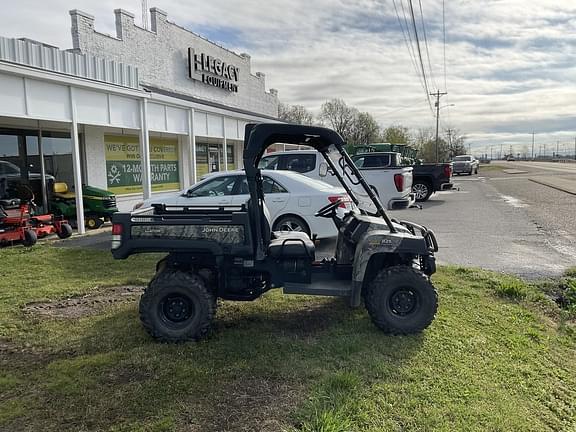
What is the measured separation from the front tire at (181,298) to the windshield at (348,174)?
180cm

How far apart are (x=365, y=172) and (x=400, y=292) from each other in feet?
29.2

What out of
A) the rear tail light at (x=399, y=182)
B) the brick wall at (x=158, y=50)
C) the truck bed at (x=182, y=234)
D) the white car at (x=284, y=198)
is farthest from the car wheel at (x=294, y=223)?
the brick wall at (x=158, y=50)

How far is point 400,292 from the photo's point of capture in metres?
4.21

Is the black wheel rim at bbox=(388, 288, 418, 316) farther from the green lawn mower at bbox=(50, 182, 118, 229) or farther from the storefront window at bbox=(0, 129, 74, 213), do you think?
the storefront window at bbox=(0, 129, 74, 213)

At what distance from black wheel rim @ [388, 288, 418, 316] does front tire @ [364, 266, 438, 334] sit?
0.01 metres

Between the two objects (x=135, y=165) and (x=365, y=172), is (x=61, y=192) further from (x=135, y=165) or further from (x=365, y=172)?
(x=365, y=172)

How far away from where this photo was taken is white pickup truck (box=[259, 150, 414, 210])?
20.9 feet

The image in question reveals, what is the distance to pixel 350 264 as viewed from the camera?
4.57 metres

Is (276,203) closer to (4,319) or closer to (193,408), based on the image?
(4,319)

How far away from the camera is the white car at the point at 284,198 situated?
25.9ft

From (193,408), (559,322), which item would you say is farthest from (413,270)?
(193,408)

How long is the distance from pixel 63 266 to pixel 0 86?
4137mm

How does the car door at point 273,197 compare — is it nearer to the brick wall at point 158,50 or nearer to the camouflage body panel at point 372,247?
the camouflage body panel at point 372,247

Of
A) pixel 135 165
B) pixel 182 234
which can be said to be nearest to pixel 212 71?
pixel 135 165
